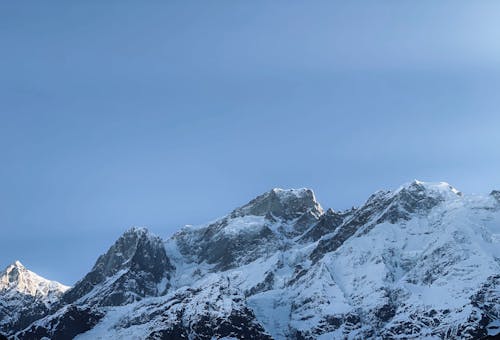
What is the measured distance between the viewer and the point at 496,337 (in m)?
142

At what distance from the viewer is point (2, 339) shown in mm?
165375

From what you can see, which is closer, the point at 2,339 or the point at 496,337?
the point at 496,337

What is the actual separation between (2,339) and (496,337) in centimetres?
8354
